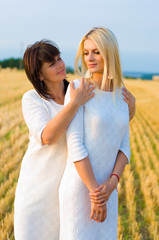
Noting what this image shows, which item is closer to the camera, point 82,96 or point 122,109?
point 82,96

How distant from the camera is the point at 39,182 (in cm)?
210

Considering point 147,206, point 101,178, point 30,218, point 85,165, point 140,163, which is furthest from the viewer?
point 140,163

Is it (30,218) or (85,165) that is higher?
(85,165)

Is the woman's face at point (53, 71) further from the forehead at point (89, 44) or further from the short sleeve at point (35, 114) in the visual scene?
the forehead at point (89, 44)

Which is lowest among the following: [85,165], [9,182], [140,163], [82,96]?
[140,163]

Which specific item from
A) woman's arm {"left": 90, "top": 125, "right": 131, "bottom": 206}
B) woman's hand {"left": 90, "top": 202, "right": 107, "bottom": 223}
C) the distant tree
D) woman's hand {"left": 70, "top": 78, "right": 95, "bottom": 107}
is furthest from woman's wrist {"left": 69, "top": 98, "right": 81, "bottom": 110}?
the distant tree

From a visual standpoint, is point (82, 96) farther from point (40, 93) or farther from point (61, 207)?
point (61, 207)

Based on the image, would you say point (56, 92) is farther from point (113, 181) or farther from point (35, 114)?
point (113, 181)

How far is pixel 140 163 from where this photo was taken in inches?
230

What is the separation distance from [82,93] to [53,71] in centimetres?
37

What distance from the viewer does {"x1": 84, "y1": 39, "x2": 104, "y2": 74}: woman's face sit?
1.94 m

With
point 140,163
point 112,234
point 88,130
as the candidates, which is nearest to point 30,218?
point 112,234

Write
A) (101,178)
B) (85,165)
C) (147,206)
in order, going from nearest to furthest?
(85,165) < (101,178) < (147,206)

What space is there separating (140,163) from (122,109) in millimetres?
3995
